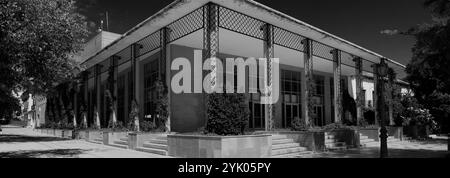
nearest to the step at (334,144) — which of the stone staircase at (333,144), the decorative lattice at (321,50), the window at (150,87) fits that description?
the stone staircase at (333,144)

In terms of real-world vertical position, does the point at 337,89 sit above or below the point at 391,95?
above

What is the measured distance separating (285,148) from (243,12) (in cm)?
574

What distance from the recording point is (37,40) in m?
12.7

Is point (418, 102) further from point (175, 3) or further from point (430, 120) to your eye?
point (175, 3)

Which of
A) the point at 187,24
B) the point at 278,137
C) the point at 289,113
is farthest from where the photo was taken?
the point at 289,113

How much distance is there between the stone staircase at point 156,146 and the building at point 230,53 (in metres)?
2.83

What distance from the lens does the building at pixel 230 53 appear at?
53.9ft

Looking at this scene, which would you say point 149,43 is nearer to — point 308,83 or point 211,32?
point 211,32

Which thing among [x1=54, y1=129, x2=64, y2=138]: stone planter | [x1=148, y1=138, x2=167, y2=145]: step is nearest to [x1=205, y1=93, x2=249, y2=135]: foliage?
[x1=148, y1=138, x2=167, y2=145]: step

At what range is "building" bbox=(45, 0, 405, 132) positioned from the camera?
16.4 meters

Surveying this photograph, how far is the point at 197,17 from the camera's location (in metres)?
17.0

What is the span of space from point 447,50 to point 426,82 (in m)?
21.2

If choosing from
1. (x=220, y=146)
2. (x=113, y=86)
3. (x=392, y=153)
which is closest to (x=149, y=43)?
(x=113, y=86)

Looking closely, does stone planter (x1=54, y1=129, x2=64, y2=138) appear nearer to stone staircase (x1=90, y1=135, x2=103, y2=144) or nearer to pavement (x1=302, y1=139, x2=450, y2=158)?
stone staircase (x1=90, y1=135, x2=103, y2=144)
